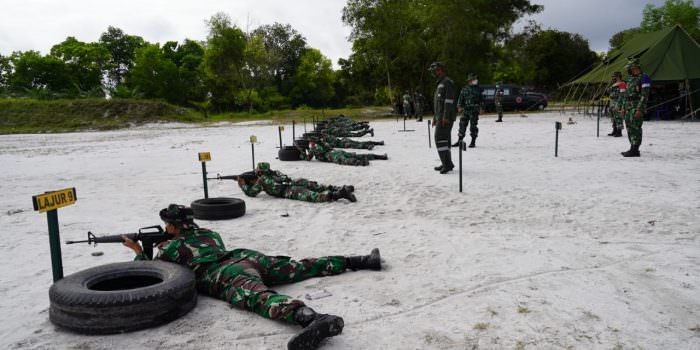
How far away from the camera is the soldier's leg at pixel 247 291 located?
10.7 ft

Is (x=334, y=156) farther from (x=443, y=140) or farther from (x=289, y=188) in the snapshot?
(x=289, y=188)

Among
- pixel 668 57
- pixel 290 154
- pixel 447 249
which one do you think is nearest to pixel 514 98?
pixel 668 57

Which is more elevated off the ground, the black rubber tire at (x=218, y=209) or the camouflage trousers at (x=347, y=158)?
the camouflage trousers at (x=347, y=158)

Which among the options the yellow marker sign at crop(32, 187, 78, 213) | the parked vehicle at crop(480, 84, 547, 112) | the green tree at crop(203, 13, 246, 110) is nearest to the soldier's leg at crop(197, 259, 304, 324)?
the yellow marker sign at crop(32, 187, 78, 213)

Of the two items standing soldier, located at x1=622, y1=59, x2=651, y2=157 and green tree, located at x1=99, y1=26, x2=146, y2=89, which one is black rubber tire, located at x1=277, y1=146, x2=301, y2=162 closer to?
standing soldier, located at x1=622, y1=59, x2=651, y2=157

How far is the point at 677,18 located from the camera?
181 feet

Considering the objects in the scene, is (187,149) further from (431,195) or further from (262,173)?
(431,195)

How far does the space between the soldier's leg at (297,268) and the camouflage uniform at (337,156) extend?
6.98 metres

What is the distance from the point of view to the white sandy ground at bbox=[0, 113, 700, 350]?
3.27 metres

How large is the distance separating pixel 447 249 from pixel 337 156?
6.95 meters

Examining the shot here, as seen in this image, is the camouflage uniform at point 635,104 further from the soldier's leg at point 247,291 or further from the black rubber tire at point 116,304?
the black rubber tire at point 116,304

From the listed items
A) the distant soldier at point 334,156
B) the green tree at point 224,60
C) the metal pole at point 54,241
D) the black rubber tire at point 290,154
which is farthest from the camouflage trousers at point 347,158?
the green tree at point 224,60

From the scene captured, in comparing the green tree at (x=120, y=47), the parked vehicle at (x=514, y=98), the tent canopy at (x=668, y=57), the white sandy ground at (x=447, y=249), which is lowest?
the white sandy ground at (x=447, y=249)

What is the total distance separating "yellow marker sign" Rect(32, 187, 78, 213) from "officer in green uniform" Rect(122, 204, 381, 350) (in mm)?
558
